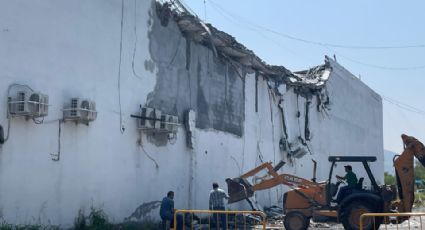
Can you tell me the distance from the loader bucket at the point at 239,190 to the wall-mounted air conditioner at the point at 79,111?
589 centimetres

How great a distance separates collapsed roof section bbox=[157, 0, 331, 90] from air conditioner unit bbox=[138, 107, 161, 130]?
10.5 ft

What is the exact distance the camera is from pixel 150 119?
16.6m

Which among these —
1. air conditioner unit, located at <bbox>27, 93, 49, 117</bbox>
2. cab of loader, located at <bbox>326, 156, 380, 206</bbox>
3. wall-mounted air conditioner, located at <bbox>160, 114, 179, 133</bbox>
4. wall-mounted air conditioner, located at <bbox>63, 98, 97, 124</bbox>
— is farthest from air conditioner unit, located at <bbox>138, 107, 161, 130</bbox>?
cab of loader, located at <bbox>326, 156, 380, 206</bbox>

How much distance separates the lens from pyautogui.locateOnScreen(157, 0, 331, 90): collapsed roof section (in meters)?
18.4

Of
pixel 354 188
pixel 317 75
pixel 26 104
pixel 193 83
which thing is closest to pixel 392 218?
pixel 354 188

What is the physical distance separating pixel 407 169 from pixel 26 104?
33.9 ft

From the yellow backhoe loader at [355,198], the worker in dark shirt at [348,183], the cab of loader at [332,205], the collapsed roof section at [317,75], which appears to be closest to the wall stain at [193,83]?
the yellow backhoe loader at [355,198]

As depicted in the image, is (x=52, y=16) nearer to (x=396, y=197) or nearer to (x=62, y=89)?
(x=62, y=89)

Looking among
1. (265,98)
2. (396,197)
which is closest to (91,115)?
(396,197)

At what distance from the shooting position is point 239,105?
2275 cm

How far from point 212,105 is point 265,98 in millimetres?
4932

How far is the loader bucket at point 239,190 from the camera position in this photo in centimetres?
1830

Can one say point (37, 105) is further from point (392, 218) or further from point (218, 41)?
point (392, 218)

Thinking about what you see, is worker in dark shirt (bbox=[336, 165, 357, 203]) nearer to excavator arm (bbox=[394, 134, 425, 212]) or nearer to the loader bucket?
excavator arm (bbox=[394, 134, 425, 212])
